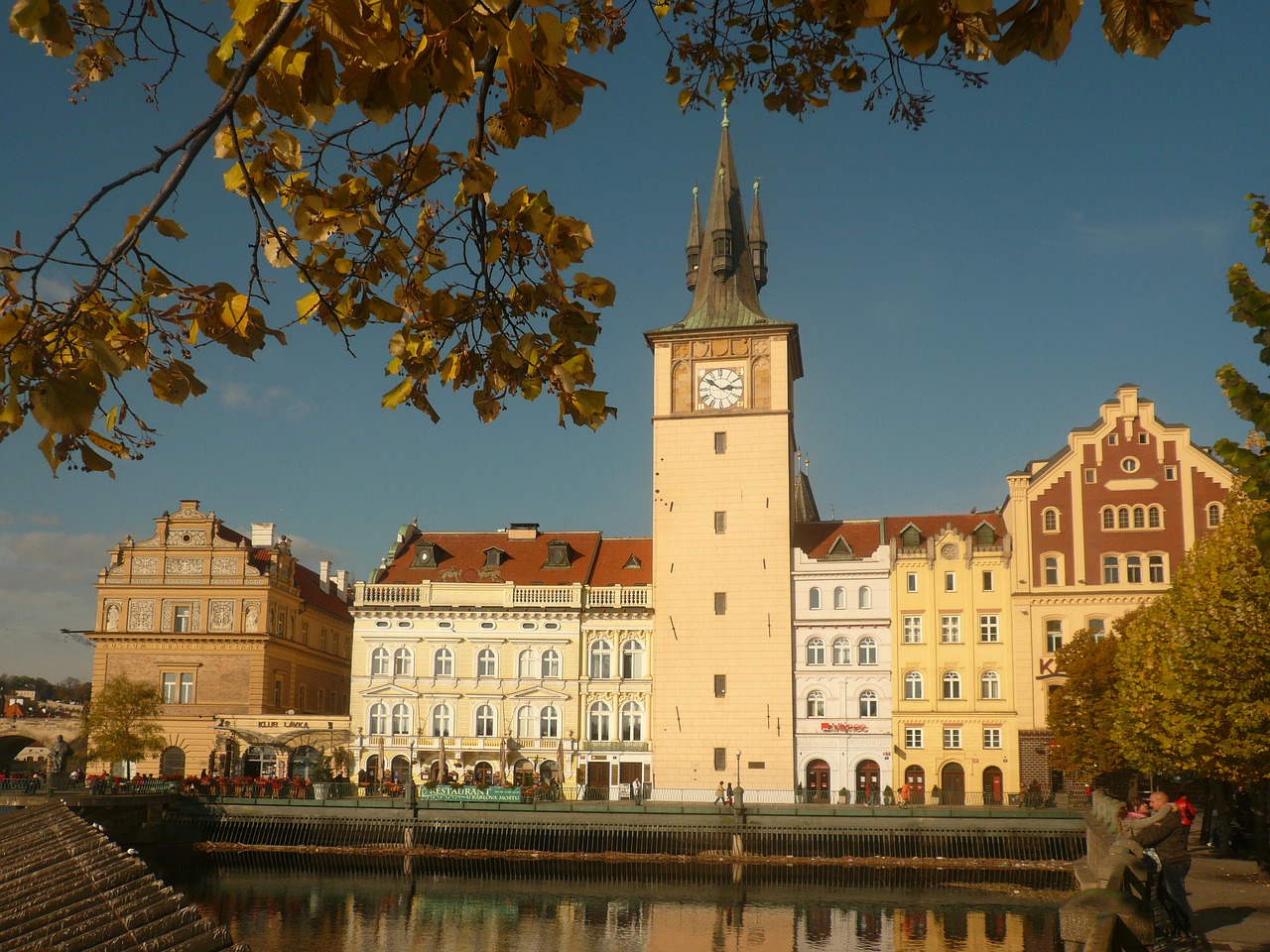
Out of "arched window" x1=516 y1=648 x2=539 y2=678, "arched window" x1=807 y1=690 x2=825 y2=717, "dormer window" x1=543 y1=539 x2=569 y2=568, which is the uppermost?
"dormer window" x1=543 y1=539 x2=569 y2=568

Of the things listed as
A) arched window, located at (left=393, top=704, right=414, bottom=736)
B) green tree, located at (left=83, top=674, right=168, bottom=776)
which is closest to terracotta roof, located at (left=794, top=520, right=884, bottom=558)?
arched window, located at (left=393, top=704, right=414, bottom=736)

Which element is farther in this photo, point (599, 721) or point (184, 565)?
point (184, 565)

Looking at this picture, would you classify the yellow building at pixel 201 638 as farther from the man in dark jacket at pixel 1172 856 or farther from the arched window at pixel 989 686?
the man in dark jacket at pixel 1172 856

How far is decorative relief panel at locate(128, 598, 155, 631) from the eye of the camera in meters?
52.9

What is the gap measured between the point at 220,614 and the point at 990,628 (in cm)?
3306

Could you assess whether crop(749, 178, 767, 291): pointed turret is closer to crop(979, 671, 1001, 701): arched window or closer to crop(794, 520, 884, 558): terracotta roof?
crop(794, 520, 884, 558): terracotta roof

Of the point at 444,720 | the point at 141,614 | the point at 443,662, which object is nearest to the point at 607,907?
the point at 444,720

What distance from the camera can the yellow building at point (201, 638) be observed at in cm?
5116

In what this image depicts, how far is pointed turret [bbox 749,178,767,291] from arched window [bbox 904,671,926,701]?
19.1 m

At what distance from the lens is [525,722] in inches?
1972

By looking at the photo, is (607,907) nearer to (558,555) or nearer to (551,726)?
(551,726)

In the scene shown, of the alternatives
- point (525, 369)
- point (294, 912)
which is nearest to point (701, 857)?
point (294, 912)

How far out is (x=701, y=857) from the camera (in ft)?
130

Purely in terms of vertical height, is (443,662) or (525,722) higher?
(443,662)
